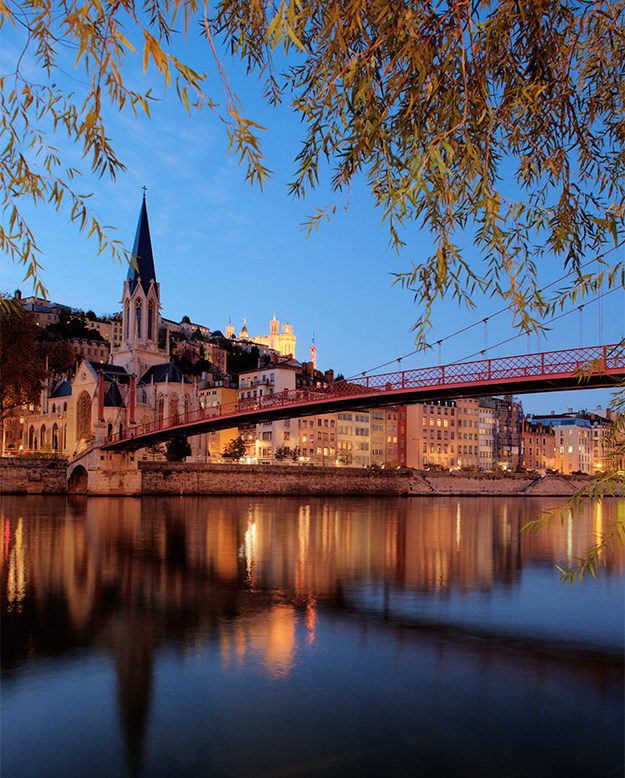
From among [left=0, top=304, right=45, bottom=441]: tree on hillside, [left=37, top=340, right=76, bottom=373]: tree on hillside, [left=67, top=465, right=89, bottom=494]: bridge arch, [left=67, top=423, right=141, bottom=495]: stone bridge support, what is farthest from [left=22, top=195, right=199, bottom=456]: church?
[left=0, top=304, right=45, bottom=441]: tree on hillside

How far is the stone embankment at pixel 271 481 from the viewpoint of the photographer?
148 feet

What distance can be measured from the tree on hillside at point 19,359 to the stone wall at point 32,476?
26.0 feet

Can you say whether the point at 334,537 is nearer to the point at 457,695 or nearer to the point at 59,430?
the point at 457,695

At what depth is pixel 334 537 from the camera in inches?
907

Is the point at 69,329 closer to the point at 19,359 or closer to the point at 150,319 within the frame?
the point at 150,319

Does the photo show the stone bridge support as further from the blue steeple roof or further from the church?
the blue steeple roof

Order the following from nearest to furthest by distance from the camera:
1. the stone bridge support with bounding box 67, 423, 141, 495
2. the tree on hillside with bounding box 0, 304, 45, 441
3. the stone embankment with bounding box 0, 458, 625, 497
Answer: the tree on hillside with bounding box 0, 304, 45, 441 → the stone bridge support with bounding box 67, 423, 141, 495 → the stone embankment with bounding box 0, 458, 625, 497

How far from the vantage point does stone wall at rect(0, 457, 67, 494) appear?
4400 centimetres

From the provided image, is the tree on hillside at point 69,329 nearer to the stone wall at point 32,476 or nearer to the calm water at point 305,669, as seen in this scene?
the stone wall at point 32,476

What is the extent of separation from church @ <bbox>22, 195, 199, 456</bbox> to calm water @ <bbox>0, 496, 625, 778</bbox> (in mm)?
47168

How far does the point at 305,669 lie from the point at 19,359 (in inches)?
1275

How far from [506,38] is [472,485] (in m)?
70.6

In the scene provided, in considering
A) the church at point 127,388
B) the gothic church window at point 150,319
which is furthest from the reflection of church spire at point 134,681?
the gothic church window at point 150,319

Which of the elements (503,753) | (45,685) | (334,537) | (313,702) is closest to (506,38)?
(503,753)
